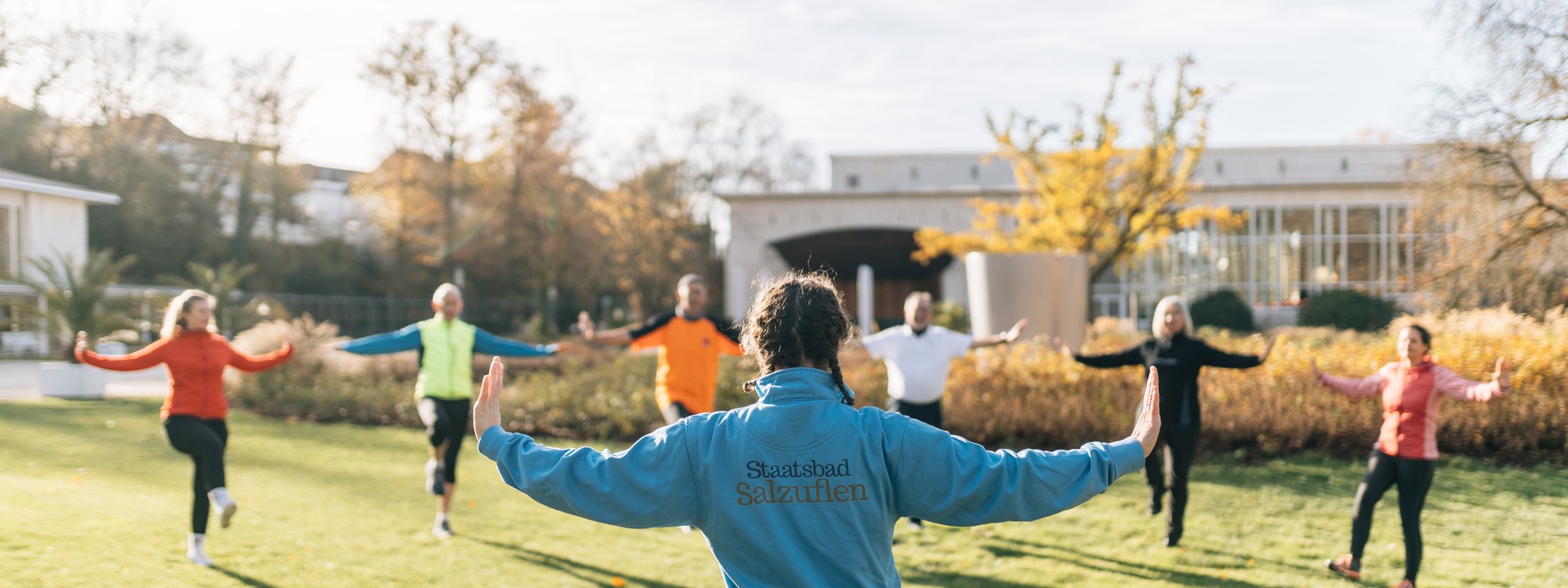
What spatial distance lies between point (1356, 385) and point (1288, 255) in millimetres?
29310

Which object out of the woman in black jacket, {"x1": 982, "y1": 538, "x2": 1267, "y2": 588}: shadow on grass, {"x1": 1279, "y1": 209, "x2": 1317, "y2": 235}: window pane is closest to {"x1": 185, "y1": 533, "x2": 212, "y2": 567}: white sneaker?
{"x1": 982, "y1": 538, "x2": 1267, "y2": 588}: shadow on grass

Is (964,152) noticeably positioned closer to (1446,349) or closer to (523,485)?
(1446,349)

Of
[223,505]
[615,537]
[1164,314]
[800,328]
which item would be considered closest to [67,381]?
[223,505]

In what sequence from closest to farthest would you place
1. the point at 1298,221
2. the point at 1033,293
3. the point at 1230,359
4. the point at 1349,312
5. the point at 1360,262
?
the point at 1230,359, the point at 1033,293, the point at 1349,312, the point at 1360,262, the point at 1298,221

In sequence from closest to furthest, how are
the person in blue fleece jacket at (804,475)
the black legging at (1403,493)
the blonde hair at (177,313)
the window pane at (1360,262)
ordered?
the person in blue fleece jacket at (804,475) < the black legging at (1403,493) < the blonde hair at (177,313) < the window pane at (1360,262)

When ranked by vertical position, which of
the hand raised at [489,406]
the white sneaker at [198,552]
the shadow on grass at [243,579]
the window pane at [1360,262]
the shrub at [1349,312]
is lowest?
the shadow on grass at [243,579]

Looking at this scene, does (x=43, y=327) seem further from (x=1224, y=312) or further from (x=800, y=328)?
(x=1224, y=312)

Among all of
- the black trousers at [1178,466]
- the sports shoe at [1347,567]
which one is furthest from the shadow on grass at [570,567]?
the sports shoe at [1347,567]

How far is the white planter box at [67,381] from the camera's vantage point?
15.9 m

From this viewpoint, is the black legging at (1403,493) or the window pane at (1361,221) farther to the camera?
the window pane at (1361,221)

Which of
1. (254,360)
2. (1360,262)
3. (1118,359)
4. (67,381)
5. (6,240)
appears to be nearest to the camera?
(254,360)

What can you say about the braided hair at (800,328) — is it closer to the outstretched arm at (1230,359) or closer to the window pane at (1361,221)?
the outstretched arm at (1230,359)

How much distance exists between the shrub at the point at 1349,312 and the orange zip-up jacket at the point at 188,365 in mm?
26321

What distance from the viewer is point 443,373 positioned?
7441 mm
